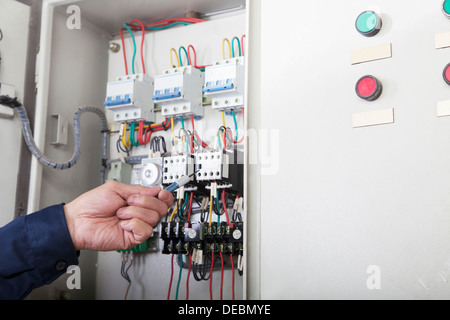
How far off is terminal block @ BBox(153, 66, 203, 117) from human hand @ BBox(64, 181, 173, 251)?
0.70m

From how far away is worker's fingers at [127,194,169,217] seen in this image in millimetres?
1146

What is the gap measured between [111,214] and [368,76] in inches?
30.4

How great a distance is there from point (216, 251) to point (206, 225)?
0.10m

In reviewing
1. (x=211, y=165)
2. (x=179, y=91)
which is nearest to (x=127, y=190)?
(x=211, y=165)

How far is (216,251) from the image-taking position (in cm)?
165

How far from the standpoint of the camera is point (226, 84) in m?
1.71

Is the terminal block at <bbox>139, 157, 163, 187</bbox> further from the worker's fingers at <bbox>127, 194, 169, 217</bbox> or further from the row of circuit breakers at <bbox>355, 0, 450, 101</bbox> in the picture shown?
the row of circuit breakers at <bbox>355, 0, 450, 101</bbox>

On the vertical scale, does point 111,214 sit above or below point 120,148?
below

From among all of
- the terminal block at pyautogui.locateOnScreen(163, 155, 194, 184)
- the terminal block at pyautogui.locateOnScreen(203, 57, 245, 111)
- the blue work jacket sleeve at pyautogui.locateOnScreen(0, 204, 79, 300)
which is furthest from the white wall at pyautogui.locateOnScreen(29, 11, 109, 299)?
the blue work jacket sleeve at pyautogui.locateOnScreen(0, 204, 79, 300)

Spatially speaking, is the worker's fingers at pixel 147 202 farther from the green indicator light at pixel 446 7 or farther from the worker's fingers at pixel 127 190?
the green indicator light at pixel 446 7

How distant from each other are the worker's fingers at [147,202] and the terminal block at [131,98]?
819 mm

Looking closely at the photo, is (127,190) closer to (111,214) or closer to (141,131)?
(111,214)

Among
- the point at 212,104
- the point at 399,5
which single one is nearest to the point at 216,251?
the point at 212,104
